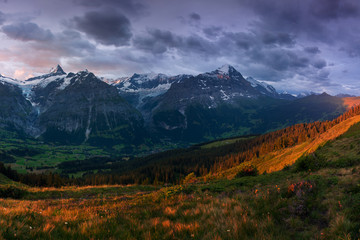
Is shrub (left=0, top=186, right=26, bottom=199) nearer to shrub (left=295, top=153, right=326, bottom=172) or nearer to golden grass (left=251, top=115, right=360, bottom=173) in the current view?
shrub (left=295, top=153, right=326, bottom=172)

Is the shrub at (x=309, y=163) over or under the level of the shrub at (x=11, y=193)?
over

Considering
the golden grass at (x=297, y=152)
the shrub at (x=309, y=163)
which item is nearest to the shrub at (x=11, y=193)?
the shrub at (x=309, y=163)

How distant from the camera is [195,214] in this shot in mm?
7914

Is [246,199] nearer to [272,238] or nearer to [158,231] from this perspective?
[272,238]

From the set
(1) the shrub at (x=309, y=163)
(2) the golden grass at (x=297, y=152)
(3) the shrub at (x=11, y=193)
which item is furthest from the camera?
(2) the golden grass at (x=297, y=152)

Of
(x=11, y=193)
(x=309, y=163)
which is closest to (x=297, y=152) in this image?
(x=309, y=163)

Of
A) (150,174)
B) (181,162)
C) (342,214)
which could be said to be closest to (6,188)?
(342,214)

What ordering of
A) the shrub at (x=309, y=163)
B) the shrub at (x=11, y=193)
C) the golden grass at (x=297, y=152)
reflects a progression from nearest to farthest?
the shrub at (x=11, y=193) → the shrub at (x=309, y=163) → the golden grass at (x=297, y=152)

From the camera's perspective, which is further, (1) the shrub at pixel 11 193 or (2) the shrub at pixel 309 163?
(2) the shrub at pixel 309 163

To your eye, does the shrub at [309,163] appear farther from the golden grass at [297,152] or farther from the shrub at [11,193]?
the shrub at [11,193]

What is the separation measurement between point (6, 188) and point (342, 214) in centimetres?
3002

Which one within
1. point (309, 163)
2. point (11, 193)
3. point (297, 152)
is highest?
point (309, 163)

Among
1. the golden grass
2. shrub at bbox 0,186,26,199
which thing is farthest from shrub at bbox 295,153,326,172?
shrub at bbox 0,186,26,199

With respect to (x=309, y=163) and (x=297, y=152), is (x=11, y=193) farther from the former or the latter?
(x=297, y=152)
